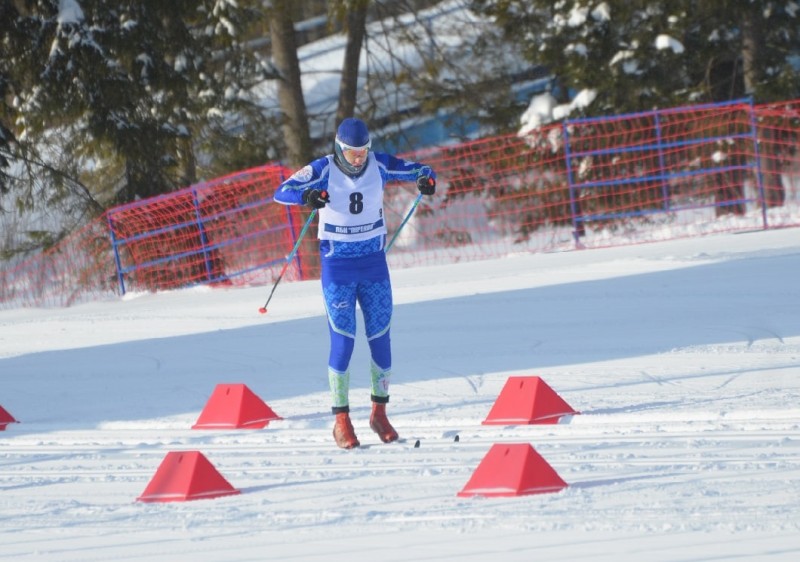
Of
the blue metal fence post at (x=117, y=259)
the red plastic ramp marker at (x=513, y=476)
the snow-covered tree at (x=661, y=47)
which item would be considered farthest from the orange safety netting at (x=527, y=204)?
the red plastic ramp marker at (x=513, y=476)

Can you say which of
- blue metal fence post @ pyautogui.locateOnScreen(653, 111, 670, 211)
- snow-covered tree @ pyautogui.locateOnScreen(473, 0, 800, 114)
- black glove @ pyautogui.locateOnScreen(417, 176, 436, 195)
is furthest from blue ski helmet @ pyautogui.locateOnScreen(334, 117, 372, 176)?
snow-covered tree @ pyautogui.locateOnScreen(473, 0, 800, 114)

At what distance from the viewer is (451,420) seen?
7.43 m

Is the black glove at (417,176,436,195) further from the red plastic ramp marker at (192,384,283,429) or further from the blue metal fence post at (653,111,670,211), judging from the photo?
the blue metal fence post at (653,111,670,211)

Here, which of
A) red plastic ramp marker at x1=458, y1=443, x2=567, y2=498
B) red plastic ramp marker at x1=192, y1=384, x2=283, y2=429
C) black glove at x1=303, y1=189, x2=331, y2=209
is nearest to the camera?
red plastic ramp marker at x1=458, y1=443, x2=567, y2=498

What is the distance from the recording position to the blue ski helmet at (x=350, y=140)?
6.77 meters

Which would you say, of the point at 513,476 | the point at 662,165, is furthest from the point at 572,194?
the point at 513,476

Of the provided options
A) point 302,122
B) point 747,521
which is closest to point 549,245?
point 302,122

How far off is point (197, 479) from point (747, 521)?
2480mm

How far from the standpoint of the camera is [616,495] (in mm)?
5184

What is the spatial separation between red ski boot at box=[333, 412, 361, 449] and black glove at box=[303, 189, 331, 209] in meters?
1.15

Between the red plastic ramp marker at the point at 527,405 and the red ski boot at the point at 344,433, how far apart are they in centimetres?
82

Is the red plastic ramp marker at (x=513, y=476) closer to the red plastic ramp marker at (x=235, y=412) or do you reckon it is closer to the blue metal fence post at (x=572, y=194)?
the red plastic ramp marker at (x=235, y=412)

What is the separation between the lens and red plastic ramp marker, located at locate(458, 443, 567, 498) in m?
5.30

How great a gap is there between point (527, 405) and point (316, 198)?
1.68 meters
